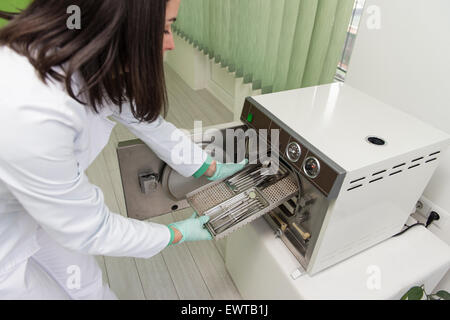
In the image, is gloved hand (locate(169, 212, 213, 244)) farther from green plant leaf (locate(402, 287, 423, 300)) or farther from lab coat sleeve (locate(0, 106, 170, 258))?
green plant leaf (locate(402, 287, 423, 300))

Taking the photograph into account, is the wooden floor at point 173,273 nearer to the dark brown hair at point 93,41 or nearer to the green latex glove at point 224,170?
the green latex glove at point 224,170

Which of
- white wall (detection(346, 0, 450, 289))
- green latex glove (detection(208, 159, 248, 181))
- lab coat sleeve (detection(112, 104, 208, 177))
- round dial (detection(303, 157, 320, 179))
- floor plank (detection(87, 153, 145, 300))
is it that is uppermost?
white wall (detection(346, 0, 450, 289))

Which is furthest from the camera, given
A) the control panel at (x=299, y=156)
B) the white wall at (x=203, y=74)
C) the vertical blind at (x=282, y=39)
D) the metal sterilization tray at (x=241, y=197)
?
the white wall at (x=203, y=74)

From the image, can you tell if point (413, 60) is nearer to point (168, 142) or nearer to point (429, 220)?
point (429, 220)

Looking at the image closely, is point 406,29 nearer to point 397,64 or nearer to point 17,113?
point 397,64

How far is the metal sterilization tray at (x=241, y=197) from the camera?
0.88 meters

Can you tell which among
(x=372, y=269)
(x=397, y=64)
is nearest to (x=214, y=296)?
(x=372, y=269)

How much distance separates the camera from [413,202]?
38.0 inches

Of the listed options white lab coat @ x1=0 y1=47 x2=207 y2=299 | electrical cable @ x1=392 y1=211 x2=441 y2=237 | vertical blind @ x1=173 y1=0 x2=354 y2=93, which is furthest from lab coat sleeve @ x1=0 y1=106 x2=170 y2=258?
vertical blind @ x1=173 y1=0 x2=354 y2=93

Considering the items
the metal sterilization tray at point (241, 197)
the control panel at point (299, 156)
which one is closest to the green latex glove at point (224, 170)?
the metal sterilization tray at point (241, 197)

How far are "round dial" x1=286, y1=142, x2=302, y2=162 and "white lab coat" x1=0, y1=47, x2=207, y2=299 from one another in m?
0.42

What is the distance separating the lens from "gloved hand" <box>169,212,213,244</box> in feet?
2.96

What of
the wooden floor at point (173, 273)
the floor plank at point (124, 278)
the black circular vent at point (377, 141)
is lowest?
the floor plank at point (124, 278)

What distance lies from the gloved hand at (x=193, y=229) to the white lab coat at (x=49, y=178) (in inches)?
2.8
